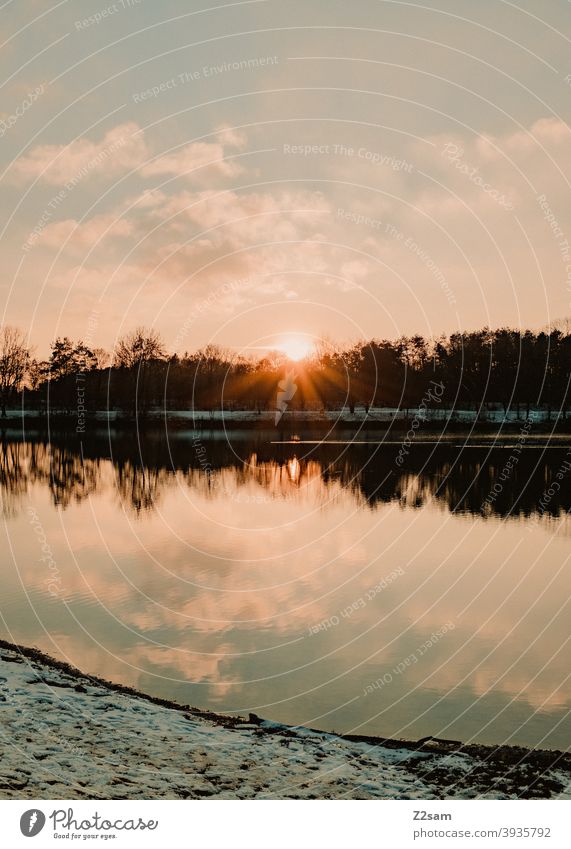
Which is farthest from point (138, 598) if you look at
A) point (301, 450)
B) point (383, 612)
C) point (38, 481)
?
point (301, 450)

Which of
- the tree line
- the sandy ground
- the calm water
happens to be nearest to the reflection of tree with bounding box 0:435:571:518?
the calm water

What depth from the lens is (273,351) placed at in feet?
619

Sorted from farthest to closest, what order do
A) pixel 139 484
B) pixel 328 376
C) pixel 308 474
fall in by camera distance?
1. pixel 328 376
2. pixel 308 474
3. pixel 139 484

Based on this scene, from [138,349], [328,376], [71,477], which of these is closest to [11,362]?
[138,349]

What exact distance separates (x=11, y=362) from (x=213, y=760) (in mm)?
152152

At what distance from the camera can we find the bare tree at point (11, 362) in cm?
14838

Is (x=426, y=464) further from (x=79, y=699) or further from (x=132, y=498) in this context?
(x=79, y=699)

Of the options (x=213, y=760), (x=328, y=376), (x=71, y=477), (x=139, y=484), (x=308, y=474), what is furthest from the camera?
(x=328, y=376)

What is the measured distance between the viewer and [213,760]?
10898 millimetres

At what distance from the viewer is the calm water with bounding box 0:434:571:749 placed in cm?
1467

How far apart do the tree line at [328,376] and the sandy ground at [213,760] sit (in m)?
124

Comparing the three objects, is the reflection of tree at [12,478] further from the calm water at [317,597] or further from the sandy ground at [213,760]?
the sandy ground at [213,760]

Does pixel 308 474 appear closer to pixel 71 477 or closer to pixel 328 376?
pixel 71 477

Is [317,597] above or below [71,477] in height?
below
